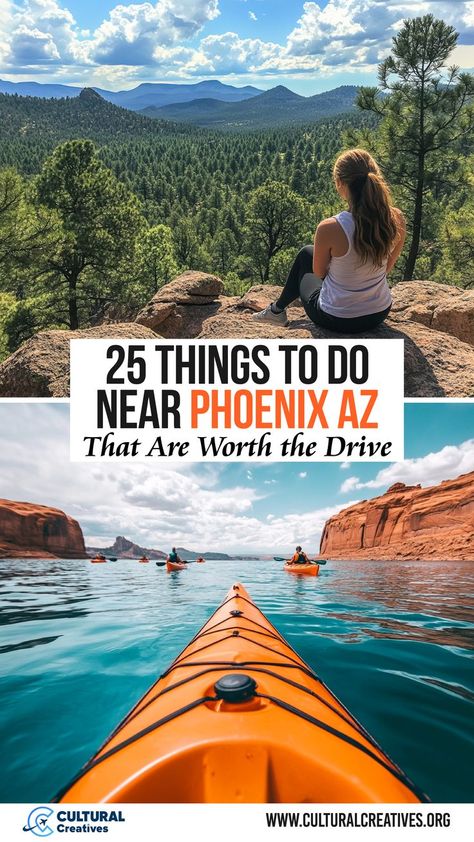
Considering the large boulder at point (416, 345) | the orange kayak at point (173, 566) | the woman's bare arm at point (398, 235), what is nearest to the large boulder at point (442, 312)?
the large boulder at point (416, 345)

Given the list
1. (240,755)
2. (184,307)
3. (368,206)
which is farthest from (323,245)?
(184,307)

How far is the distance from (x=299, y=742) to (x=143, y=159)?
147 metres

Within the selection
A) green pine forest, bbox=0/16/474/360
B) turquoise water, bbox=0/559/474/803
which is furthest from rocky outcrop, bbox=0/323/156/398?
green pine forest, bbox=0/16/474/360

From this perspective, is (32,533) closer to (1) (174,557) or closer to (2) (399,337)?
(1) (174,557)

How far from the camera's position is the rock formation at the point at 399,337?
499 cm

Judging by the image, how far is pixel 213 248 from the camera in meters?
51.7

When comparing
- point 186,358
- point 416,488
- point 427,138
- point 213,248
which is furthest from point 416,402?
point 213,248

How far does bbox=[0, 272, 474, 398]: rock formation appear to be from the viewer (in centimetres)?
499

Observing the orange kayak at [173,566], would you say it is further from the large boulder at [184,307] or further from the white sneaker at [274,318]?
the white sneaker at [274,318]

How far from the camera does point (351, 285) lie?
169 inches

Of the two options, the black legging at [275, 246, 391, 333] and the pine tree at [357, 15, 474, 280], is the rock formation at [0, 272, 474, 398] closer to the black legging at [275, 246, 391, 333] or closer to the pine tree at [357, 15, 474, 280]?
the black legging at [275, 246, 391, 333]

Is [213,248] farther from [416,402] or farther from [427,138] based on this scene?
[416,402]
